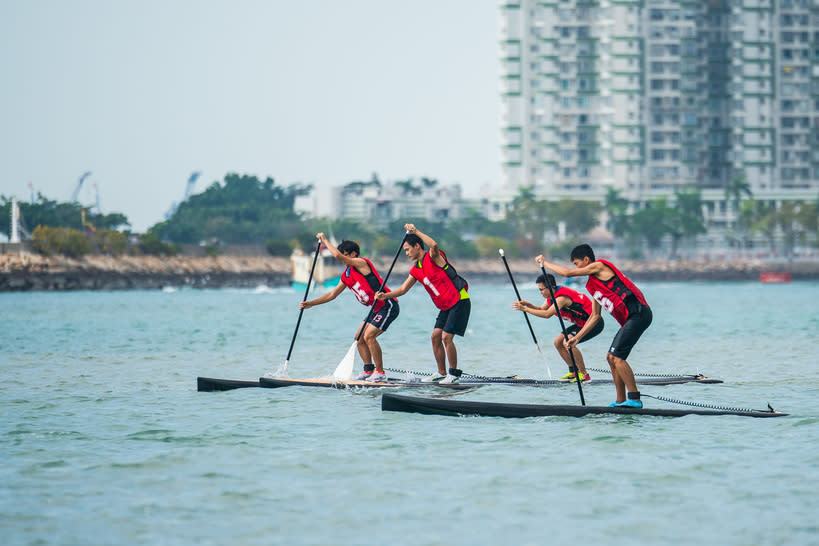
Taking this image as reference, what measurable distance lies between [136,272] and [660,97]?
94173mm

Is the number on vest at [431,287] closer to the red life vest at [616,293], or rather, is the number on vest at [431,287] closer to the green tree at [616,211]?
the red life vest at [616,293]

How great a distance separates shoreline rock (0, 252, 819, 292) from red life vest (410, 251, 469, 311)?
336 ft

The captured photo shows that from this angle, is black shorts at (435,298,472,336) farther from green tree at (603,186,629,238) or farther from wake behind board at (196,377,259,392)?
green tree at (603,186,629,238)

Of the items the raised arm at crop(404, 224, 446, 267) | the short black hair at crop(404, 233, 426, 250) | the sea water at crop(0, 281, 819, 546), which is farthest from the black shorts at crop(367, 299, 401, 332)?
the short black hair at crop(404, 233, 426, 250)

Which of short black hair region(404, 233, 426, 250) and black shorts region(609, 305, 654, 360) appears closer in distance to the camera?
black shorts region(609, 305, 654, 360)

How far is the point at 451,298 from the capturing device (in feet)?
62.4

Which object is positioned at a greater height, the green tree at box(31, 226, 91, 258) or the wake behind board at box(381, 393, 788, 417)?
the green tree at box(31, 226, 91, 258)

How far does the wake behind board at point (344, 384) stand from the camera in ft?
63.2

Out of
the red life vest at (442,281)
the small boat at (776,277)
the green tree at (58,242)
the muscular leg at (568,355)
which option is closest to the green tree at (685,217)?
the small boat at (776,277)

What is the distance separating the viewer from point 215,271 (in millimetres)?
148375

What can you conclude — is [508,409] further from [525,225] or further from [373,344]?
[525,225]

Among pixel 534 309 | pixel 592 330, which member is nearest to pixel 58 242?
pixel 534 309

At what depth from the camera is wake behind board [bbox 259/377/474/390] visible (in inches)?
758

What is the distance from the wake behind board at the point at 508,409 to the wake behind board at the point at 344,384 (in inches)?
101
